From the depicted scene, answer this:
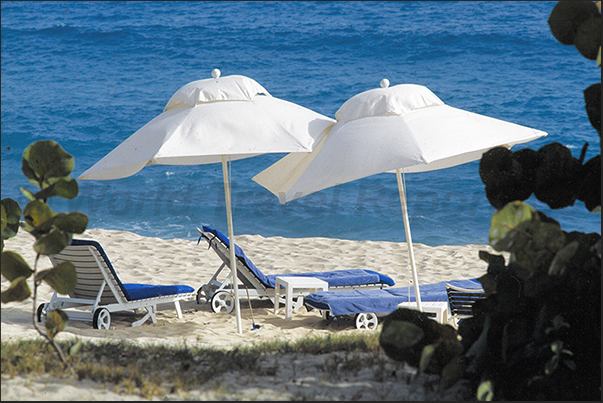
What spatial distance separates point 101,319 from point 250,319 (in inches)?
63.1

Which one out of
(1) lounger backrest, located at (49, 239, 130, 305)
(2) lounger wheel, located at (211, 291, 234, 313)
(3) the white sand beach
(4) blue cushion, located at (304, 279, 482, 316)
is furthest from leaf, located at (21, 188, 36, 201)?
(2) lounger wheel, located at (211, 291, 234, 313)

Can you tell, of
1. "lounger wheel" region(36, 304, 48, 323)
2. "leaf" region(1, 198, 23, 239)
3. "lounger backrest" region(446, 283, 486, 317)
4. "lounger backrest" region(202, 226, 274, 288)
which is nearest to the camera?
"leaf" region(1, 198, 23, 239)

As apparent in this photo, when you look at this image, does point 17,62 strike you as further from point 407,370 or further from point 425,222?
point 407,370

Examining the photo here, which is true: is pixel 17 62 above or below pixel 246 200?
above

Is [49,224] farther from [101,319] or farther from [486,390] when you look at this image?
[101,319]

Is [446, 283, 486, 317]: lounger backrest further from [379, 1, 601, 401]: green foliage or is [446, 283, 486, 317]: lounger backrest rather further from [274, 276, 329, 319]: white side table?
[379, 1, 601, 401]: green foliage

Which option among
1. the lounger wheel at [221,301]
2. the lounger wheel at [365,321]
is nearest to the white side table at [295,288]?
the lounger wheel at [221,301]

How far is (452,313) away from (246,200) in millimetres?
12300

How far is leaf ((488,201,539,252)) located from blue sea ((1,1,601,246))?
11.0 m

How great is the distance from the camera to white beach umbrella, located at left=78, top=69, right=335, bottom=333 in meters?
4.98

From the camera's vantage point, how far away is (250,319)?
655 cm

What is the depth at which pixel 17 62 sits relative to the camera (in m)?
32.5

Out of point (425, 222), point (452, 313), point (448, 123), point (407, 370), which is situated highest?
point (448, 123)

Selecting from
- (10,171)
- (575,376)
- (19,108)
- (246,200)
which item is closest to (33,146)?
(575,376)
